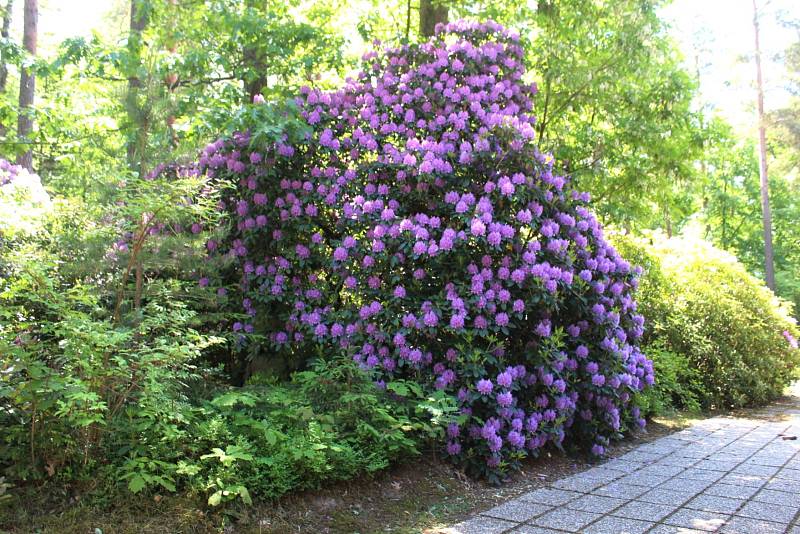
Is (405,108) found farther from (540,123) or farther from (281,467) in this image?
(281,467)

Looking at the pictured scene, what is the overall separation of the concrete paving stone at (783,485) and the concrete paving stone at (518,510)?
171 centimetres

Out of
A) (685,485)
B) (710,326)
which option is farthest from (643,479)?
(710,326)

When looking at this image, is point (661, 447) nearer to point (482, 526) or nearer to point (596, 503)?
point (596, 503)

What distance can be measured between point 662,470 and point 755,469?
2.40 ft

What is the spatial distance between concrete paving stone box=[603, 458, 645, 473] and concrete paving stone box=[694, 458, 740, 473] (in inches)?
17.6

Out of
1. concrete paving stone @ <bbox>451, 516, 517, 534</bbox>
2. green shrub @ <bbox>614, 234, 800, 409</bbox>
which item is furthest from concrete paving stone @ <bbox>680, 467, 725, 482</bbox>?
green shrub @ <bbox>614, 234, 800, 409</bbox>

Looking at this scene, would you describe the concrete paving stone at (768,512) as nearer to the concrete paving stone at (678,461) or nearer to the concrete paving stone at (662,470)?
the concrete paving stone at (662,470)

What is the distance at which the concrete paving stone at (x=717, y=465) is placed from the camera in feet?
16.6

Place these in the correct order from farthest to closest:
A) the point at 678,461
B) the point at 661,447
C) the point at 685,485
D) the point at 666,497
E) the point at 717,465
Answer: the point at 661,447 < the point at 678,461 < the point at 717,465 < the point at 685,485 < the point at 666,497

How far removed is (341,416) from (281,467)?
72 cm

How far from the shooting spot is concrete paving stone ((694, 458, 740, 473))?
5.06 m

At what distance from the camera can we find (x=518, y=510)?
13.0 ft

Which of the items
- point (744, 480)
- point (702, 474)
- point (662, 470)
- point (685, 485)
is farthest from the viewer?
point (662, 470)

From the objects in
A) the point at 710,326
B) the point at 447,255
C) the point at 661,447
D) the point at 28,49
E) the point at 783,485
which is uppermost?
the point at 28,49
